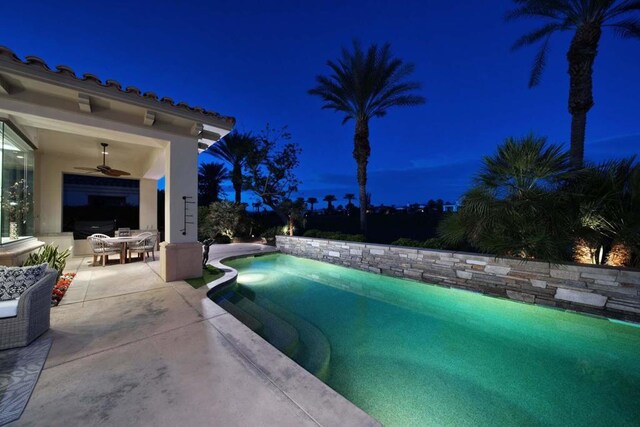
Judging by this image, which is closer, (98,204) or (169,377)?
(169,377)

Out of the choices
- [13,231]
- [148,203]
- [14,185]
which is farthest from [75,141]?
[148,203]

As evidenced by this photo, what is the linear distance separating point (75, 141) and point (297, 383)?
8.82 meters

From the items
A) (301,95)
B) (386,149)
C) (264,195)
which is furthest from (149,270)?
(386,149)

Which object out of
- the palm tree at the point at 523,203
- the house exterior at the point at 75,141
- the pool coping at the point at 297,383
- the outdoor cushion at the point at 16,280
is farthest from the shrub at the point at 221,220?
the palm tree at the point at 523,203

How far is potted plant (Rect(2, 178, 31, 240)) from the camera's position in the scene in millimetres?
5023

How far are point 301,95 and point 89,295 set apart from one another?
37.5 meters

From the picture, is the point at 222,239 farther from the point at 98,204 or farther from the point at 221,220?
the point at 98,204

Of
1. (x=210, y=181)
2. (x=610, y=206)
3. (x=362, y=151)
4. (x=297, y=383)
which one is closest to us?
(x=297, y=383)

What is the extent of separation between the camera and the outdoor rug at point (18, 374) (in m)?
1.87

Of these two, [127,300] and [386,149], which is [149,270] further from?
[386,149]

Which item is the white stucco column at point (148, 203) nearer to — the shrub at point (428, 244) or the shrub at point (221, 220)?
the shrub at point (221, 220)

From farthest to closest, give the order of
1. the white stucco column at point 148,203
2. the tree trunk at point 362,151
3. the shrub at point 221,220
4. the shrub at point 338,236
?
the shrub at point 221,220 < the tree trunk at point 362,151 < the white stucco column at point 148,203 < the shrub at point 338,236

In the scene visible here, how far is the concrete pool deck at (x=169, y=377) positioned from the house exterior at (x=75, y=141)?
2.02m

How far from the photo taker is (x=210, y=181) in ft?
72.6
